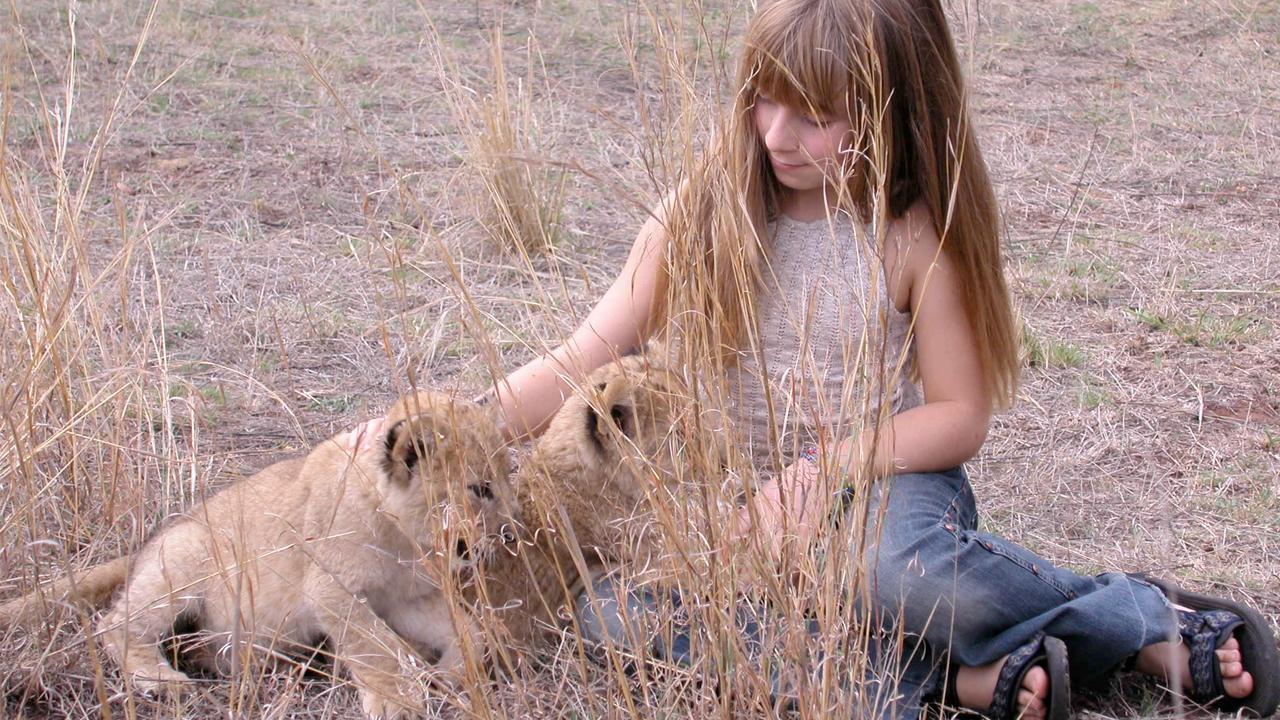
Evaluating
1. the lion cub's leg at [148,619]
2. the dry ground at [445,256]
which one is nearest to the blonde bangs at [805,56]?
the dry ground at [445,256]

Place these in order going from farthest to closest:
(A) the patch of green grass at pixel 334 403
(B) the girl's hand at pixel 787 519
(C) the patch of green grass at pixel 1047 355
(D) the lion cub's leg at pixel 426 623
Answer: (C) the patch of green grass at pixel 1047 355, (A) the patch of green grass at pixel 334 403, (D) the lion cub's leg at pixel 426 623, (B) the girl's hand at pixel 787 519

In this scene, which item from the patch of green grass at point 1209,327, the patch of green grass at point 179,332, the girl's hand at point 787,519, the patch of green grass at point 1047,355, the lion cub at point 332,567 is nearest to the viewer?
the girl's hand at point 787,519

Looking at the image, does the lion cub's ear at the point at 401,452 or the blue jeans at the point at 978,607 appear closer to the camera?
the blue jeans at the point at 978,607

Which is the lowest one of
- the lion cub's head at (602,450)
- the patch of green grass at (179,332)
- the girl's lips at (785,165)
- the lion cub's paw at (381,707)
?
the lion cub's paw at (381,707)

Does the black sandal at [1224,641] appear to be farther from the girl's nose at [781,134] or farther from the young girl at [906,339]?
the girl's nose at [781,134]

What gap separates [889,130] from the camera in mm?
2867

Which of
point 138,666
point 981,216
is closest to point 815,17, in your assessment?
point 981,216

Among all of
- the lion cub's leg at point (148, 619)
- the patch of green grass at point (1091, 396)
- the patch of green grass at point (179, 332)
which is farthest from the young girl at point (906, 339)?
the patch of green grass at point (179, 332)

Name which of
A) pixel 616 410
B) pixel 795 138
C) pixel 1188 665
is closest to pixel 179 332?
pixel 616 410

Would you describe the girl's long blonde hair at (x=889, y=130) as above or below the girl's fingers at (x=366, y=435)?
above

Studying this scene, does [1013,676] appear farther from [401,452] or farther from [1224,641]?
[401,452]

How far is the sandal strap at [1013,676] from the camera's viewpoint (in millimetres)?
2766

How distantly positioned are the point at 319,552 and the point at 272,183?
3799 millimetres

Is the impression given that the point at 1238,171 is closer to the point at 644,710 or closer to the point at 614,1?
the point at 614,1
